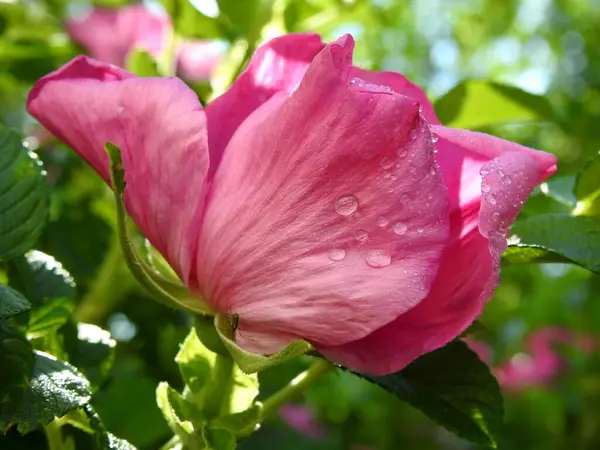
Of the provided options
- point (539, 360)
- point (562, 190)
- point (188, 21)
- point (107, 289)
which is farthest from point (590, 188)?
point (539, 360)

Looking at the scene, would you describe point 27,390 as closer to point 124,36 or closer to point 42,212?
point 42,212

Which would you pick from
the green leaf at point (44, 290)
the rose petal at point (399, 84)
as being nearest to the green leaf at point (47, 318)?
the green leaf at point (44, 290)

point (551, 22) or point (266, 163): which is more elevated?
point (266, 163)

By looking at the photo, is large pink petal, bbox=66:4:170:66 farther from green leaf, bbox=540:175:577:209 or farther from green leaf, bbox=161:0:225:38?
green leaf, bbox=540:175:577:209

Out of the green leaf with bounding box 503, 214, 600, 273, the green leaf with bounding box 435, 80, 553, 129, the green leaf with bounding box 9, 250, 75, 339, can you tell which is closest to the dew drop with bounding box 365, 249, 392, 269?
the green leaf with bounding box 503, 214, 600, 273

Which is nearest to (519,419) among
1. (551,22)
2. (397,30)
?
(397,30)

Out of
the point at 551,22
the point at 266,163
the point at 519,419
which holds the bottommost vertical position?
the point at 519,419

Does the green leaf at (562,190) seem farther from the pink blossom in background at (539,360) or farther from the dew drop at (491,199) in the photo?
the pink blossom in background at (539,360)
